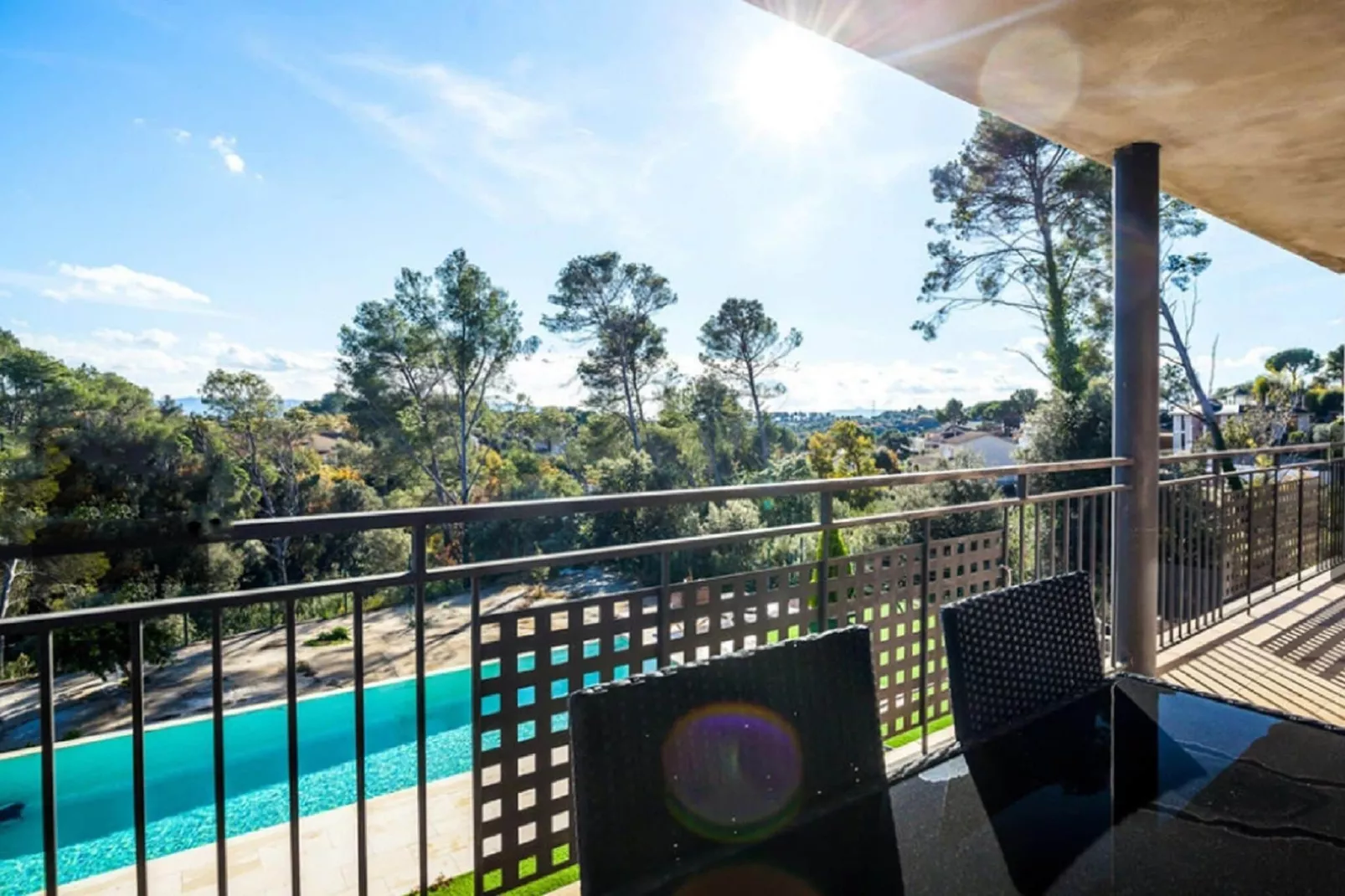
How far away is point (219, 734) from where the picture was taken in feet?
4.75

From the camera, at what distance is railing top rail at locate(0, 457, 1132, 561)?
116cm

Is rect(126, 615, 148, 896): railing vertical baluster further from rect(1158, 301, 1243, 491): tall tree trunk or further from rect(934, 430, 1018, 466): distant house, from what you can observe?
rect(934, 430, 1018, 466): distant house

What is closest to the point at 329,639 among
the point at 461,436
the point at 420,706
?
the point at 461,436

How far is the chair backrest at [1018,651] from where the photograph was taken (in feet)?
4.52

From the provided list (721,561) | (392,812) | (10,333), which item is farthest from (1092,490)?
(10,333)

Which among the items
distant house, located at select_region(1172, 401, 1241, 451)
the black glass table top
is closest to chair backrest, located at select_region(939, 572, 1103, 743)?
the black glass table top

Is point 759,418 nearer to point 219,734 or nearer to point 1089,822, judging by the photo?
point 219,734

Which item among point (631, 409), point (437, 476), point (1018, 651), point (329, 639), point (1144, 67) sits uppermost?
point (1144, 67)

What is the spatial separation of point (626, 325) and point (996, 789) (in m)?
24.6

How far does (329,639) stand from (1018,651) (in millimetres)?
16542

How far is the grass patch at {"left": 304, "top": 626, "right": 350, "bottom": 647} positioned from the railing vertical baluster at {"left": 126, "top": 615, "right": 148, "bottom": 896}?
1544 cm

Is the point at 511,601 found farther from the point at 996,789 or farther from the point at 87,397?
the point at 996,789

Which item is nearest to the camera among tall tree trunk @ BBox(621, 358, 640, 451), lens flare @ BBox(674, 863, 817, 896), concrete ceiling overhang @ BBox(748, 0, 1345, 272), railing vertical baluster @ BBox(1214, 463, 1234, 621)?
lens flare @ BBox(674, 863, 817, 896)

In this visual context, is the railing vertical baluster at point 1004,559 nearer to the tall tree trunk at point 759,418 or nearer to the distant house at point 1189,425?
the distant house at point 1189,425
